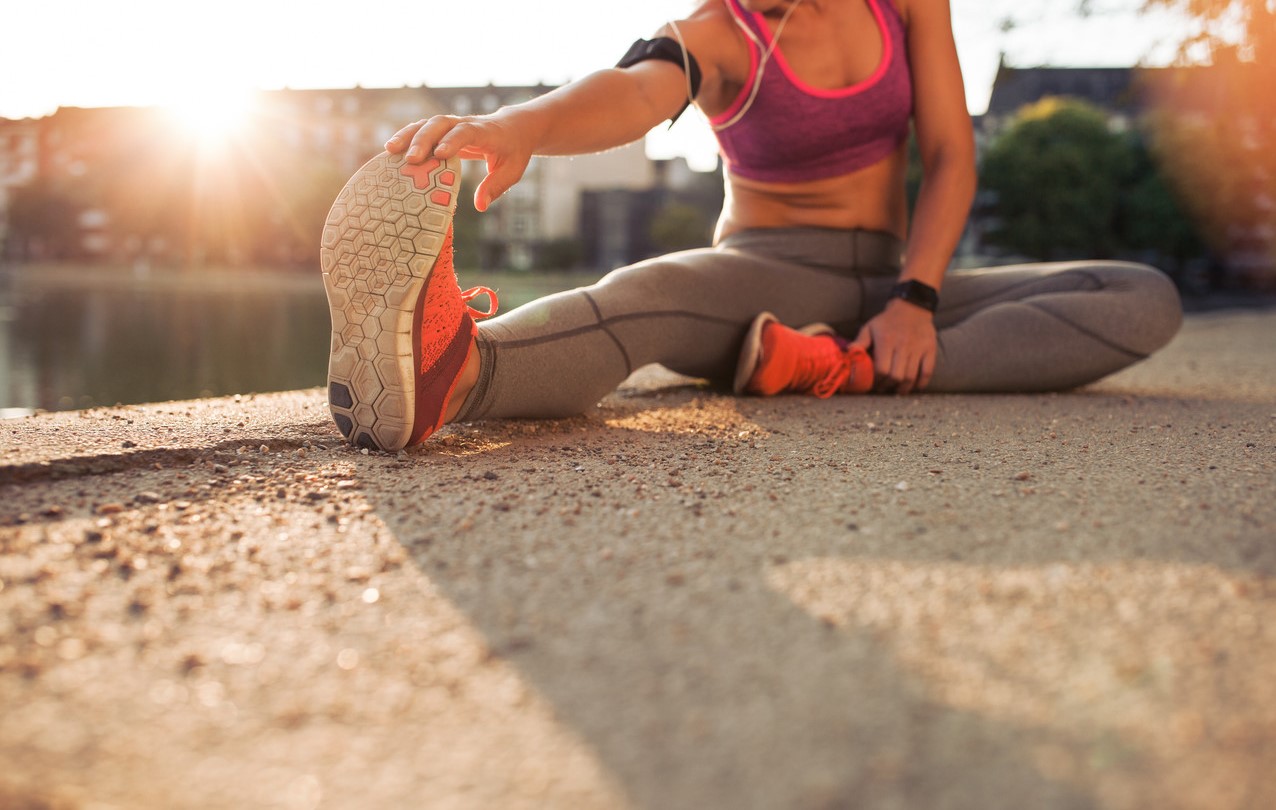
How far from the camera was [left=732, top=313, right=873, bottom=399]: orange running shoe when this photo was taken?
1660 millimetres

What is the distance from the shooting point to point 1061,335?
1.86 metres

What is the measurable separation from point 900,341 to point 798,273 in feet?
0.83

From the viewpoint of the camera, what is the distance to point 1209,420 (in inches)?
62.6

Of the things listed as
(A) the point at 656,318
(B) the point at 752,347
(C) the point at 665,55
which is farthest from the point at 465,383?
(C) the point at 665,55

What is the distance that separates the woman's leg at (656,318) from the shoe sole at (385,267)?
180mm

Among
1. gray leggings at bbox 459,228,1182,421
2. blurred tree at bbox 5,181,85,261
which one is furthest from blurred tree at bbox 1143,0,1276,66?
blurred tree at bbox 5,181,85,261

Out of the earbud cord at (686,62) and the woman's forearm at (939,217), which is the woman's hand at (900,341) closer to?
the woman's forearm at (939,217)

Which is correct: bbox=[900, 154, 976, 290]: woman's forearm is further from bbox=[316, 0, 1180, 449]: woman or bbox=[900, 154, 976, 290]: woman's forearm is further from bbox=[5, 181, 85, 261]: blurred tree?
bbox=[5, 181, 85, 261]: blurred tree

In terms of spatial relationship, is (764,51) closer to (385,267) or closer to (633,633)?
(385,267)

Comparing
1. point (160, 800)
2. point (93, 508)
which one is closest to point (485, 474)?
point (93, 508)

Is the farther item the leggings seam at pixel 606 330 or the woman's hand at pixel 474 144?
the leggings seam at pixel 606 330

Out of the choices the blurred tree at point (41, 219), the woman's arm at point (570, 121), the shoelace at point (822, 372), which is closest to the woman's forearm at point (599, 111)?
the woman's arm at point (570, 121)

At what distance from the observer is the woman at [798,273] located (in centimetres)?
136

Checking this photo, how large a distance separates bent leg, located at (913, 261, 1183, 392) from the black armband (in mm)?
711
